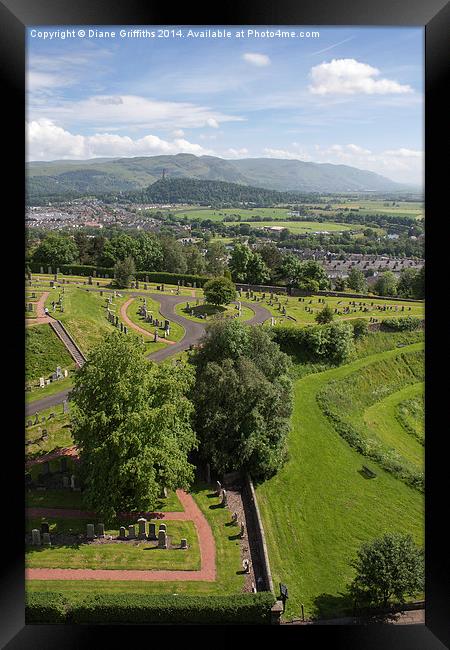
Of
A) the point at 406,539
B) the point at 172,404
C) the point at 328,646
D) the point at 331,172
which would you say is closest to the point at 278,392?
the point at 172,404

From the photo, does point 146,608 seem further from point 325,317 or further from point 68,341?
point 325,317

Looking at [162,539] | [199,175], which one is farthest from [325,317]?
[162,539]

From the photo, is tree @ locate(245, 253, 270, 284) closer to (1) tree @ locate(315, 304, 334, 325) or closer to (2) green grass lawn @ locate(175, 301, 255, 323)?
(2) green grass lawn @ locate(175, 301, 255, 323)

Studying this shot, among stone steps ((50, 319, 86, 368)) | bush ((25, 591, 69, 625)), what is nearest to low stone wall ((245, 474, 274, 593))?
bush ((25, 591, 69, 625))

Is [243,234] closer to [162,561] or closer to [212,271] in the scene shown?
[212,271]

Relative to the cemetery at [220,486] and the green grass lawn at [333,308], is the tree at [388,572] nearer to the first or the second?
the cemetery at [220,486]
